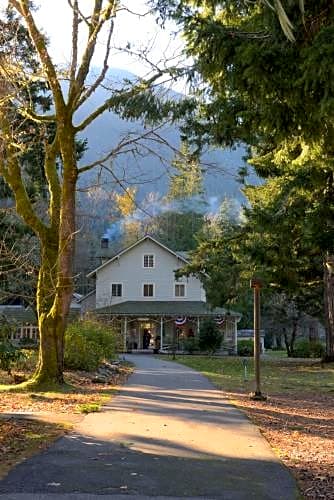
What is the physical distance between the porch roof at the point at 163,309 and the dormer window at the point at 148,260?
3058 millimetres

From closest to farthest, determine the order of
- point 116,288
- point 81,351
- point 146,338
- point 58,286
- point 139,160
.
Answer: point 58,286 < point 139,160 < point 81,351 < point 116,288 < point 146,338

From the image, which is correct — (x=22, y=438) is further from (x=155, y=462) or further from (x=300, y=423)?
(x=300, y=423)

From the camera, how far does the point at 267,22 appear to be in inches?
249

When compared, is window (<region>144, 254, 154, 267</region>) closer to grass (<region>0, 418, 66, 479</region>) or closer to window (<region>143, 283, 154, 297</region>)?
window (<region>143, 283, 154, 297</region>)

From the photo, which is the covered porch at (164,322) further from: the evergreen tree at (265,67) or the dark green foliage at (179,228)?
the evergreen tree at (265,67)

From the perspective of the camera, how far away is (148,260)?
51.9m

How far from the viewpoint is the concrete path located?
5.41 meters

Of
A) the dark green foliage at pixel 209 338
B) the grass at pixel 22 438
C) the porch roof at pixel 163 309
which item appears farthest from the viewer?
the porch roof at pixel 163 309

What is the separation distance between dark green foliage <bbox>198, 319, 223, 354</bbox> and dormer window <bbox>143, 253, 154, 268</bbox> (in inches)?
302

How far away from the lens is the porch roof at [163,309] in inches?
1923

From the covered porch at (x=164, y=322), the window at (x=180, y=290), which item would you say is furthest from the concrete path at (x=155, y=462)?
the window at (x=180, y=290)

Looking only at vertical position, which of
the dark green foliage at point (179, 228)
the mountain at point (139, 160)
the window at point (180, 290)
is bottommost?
the window at point (180, 290)

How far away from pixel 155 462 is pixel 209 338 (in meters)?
40.6

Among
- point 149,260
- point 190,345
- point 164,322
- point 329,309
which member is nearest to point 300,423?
point 329,309
